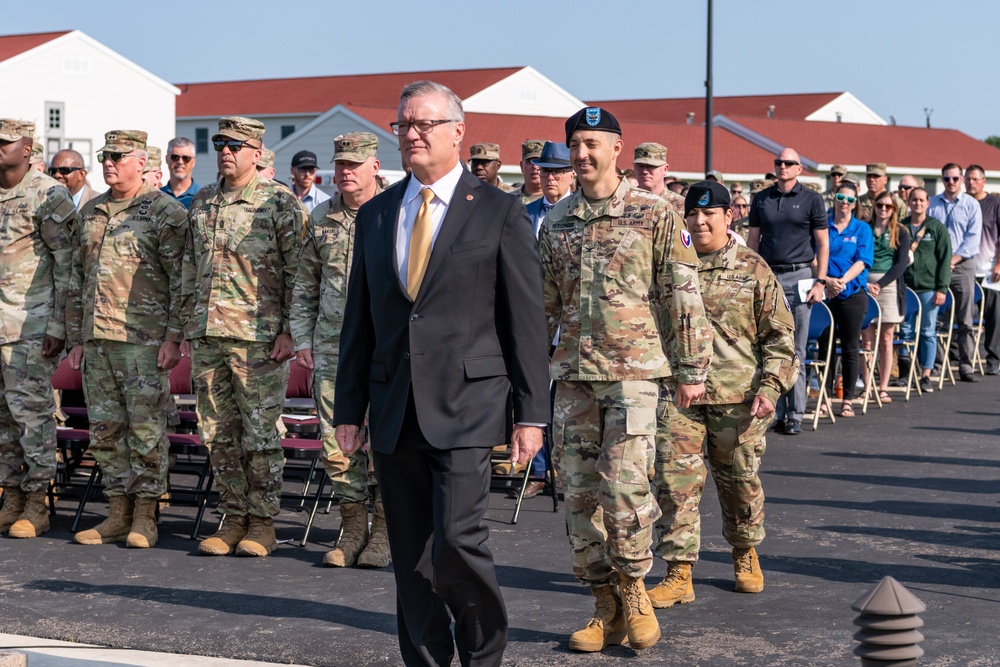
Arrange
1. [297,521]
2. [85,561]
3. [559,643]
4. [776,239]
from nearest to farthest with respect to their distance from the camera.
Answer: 1. [559,643]
2. [85,561]
3. [297,521]
4. [776,239]

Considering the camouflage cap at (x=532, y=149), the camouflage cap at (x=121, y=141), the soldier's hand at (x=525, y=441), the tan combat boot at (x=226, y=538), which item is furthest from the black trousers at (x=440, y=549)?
the camouflage cap at (x=532, y=149)

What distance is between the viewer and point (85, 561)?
8320 mm

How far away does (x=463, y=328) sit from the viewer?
16.8ft

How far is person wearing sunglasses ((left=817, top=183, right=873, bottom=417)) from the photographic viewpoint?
13.8 m

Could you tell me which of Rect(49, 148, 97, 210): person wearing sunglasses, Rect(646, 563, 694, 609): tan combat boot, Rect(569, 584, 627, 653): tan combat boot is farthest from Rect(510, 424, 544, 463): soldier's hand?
Rect(49, 148, 97, 210): person wearing sunglasses

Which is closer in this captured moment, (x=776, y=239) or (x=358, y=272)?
(x=358, y=272)

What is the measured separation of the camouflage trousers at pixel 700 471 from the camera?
701 centimetres

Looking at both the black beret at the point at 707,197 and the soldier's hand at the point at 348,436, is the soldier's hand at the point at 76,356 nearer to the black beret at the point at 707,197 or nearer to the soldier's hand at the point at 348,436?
the black beret at the point at 707,197

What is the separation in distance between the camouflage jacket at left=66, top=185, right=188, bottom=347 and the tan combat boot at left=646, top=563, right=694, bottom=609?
11.0ft

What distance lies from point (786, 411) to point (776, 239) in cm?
165

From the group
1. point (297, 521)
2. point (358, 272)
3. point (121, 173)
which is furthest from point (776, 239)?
point (358, 272)

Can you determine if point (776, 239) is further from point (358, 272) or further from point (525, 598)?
point (358, 272)

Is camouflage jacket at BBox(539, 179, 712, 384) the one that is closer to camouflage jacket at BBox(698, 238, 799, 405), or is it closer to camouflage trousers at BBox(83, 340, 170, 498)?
camouflage jacket at BBox(698, 238, 799, 405)

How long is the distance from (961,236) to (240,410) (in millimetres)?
11466
